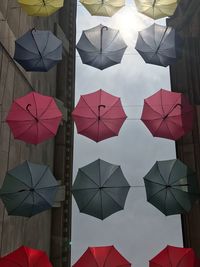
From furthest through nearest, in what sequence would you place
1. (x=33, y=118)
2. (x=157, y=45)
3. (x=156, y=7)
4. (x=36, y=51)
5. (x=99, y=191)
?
(x=156, y=7) → (x=157, y=45) → (x=36, y=51) → (x=33, y=118) → (x=99, y=191)

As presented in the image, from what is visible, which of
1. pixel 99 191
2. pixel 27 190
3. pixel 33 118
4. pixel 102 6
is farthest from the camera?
pixel 102 6

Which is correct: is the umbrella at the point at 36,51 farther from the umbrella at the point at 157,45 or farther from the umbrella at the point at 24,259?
the umbrella at the point at 24,259

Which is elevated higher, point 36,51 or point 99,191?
point 36,51

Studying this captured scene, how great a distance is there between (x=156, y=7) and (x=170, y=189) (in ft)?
23.6

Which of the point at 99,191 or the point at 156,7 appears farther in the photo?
the point at 156,7

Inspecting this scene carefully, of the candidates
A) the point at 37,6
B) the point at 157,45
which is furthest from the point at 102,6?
the point at 157,45

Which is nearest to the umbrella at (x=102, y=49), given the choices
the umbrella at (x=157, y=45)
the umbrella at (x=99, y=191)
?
the umbrella at (x=157, y=45)

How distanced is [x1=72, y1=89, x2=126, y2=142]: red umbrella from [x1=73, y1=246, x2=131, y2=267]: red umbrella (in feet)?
12.4

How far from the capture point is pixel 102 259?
10469 mm

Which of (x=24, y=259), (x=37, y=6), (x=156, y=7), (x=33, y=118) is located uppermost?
(x=156, y=7)

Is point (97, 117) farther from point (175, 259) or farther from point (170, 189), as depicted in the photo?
point (175, 259)

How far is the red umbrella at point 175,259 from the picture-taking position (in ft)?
34.3

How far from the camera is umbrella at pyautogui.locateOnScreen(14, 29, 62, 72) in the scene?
12.5 metres

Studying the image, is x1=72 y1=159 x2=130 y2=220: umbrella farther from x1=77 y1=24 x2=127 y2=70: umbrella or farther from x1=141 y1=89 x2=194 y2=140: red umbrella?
x1=77 y1=24 x2=127 y2=70: umbrella
